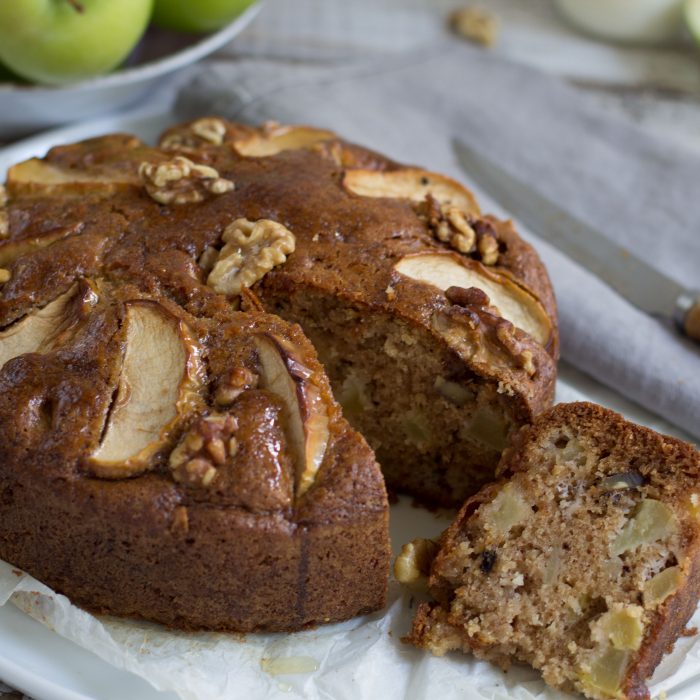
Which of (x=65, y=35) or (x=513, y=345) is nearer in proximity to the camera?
(x=513, y=345)

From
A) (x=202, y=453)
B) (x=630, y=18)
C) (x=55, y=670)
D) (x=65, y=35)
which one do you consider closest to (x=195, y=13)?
(x=65, y=35)

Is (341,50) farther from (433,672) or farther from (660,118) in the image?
(433,672)

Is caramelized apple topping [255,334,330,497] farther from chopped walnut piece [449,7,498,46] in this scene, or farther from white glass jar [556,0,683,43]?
white glass jar [556,0,683,43]

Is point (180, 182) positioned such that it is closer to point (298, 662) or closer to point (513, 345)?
point (513, 345)

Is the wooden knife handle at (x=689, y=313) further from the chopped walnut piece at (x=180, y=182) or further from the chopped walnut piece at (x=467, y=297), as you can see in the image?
the chopped walnut piece at (x=180, y=182)

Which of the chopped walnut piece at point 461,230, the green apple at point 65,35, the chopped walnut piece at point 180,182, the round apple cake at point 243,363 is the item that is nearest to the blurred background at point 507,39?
the green apple at point 65,35

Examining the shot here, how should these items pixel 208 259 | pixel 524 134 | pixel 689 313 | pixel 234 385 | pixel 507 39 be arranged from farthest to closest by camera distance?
pixel 507 39 → pixel 524 134 → pixel 689 313 → pixel 208 259 → pixel 234 385

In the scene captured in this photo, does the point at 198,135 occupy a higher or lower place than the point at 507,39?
higher
